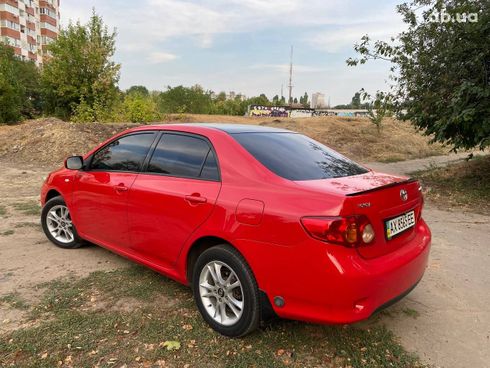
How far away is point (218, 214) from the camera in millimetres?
2926

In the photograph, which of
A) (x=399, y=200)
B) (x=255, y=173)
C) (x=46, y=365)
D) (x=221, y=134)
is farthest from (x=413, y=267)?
(x=46, y=365)

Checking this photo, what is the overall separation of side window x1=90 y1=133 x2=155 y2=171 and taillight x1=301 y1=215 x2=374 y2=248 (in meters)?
1.96

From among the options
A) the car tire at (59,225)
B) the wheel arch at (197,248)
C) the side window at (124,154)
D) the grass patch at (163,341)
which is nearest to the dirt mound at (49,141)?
the car tire at (59,225)

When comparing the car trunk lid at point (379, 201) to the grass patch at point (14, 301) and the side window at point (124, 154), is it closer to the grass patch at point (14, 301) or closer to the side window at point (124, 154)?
the side window at point (124, 154)

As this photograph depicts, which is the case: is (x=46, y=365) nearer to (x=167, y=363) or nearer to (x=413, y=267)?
(x=167, y=363)

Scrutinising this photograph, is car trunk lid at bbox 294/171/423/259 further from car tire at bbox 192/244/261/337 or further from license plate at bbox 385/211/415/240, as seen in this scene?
car tire at bbox 192/244/261/337

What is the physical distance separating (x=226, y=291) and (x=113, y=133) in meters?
14.4

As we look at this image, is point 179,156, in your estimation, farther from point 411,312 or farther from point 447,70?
point 447,70

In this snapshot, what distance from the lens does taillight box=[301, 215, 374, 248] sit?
2.45m

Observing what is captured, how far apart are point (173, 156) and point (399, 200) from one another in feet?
6.19

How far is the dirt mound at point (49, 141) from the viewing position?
13.7 metres

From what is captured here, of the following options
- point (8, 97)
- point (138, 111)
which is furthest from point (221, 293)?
point (8, 97)

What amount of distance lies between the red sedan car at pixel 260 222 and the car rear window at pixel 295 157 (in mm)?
15

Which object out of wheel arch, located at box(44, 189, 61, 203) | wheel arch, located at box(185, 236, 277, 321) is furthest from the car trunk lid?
wheel arch, located at box(44, 189, 61, 203)
